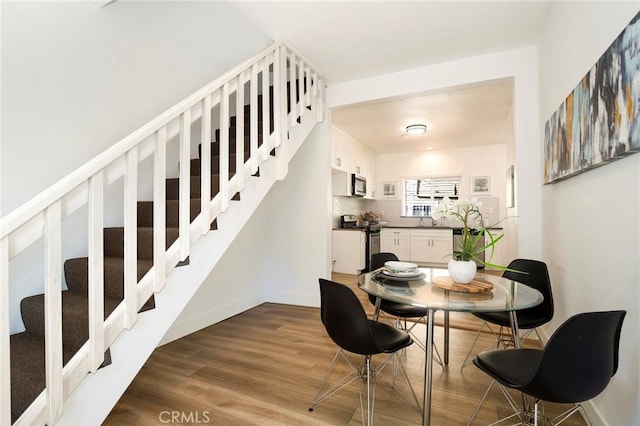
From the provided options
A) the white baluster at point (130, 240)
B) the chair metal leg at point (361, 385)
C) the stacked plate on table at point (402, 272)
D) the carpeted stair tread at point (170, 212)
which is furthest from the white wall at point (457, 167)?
the white baluster at point (130, 240)

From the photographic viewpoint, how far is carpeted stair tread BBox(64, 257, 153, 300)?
1657 mm

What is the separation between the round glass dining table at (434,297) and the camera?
1390 mm

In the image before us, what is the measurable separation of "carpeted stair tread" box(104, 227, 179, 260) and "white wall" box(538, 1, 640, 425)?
2.28 metres

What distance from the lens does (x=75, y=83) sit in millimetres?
1952

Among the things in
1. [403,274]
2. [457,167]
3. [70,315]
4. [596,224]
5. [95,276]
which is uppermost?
[457,167]

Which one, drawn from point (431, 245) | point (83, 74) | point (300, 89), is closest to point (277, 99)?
point (300, 89)

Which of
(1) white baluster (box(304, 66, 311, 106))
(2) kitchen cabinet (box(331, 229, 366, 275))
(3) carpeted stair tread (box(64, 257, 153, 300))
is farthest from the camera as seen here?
(2) kitchen cabinet (box(331, 229, 366, 275))

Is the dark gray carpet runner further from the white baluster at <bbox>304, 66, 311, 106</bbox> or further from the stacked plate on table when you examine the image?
the white baluster at <bbox>304, 66, 311, 106</bbox>

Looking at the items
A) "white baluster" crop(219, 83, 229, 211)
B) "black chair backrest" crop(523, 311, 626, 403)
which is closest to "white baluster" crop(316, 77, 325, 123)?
"white baluster" crop(219, 83, 229, 211)

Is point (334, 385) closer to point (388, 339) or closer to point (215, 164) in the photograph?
point (388, 339)

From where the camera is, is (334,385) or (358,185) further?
(358,185)

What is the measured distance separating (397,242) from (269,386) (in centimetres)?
501

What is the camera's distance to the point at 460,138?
581cm

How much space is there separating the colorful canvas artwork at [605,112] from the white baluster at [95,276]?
2.19 m
